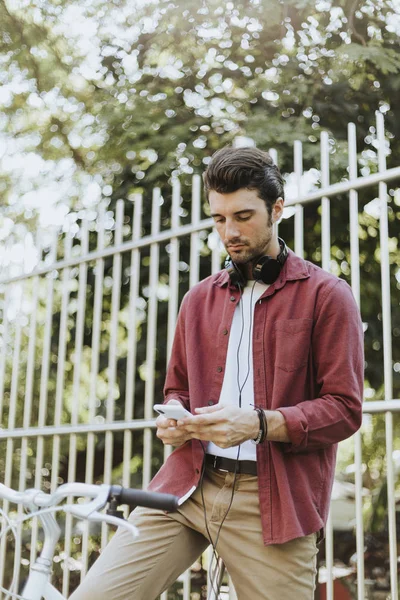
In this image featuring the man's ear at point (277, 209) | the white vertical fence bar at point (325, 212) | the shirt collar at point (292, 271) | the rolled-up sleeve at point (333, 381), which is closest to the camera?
the rolled-up sleeve at point (333, 381)

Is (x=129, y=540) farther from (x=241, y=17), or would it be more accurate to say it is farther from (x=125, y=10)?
(x=125, y=10)

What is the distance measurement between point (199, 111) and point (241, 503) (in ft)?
13.2

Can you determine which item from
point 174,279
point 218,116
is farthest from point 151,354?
point 218,116

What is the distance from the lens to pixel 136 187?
18.2ft

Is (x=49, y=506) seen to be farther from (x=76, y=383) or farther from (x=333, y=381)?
(x=76, y=383)

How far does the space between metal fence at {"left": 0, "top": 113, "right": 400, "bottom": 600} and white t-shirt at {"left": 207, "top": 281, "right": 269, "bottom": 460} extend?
0.72 meters

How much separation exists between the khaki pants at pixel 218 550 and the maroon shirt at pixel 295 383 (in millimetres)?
64

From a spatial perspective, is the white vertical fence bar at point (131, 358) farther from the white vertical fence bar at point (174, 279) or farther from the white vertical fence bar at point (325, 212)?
the white vertical fence bar at point (325, 212)

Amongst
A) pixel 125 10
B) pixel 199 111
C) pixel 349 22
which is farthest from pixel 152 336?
pixel 125 10

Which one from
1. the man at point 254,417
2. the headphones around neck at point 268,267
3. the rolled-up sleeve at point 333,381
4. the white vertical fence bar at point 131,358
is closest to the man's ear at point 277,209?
the man at point 254,417

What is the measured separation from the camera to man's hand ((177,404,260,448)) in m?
2.07

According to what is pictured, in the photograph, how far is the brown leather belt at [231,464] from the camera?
230 cm

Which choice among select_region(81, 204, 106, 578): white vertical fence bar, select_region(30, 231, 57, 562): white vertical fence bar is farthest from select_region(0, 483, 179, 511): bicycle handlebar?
select_region(30, 231, 57, 562): white vertical fence bar

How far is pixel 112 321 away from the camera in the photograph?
414cm
